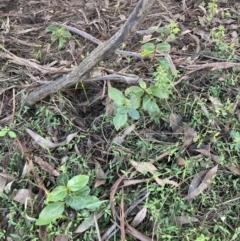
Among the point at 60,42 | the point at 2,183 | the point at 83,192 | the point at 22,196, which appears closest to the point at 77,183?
the point at 83,192

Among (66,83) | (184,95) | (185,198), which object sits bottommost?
(185,198)

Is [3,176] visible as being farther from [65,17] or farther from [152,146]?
[65,17]

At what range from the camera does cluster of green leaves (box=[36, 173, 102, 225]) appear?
1.55 m

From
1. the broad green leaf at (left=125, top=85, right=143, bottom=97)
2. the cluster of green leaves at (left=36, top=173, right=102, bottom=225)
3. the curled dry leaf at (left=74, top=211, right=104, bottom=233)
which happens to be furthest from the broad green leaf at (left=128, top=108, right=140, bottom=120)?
the curled dry leaf at (left=74, top=211, right=104, bottom=233)

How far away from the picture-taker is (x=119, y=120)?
176 centimetres

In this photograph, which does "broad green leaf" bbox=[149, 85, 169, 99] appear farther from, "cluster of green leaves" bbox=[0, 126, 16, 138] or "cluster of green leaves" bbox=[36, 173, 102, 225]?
"cluster of green leaves" bbox=[0, 126, 16, 138]

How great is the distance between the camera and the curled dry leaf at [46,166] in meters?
1.74

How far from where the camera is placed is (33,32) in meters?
2.50

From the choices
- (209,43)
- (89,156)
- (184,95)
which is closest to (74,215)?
(89,156)

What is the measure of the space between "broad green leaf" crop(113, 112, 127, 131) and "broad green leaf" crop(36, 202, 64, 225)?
1.34 feet

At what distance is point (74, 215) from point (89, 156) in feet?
0.96

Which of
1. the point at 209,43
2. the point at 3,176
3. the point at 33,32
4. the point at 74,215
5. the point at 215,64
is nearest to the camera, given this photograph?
the point at 74,215

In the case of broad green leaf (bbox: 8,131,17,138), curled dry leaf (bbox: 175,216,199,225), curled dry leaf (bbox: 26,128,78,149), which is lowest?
curled dry leaf (bbox: 175,216,199,225)

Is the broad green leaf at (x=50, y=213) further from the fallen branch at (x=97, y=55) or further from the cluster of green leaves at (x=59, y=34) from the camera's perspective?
the cluster of green leaves at (x=59, y=34)
